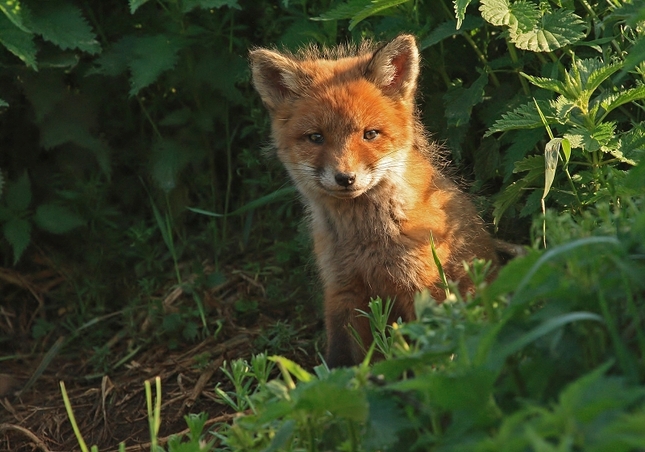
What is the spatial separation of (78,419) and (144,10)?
8.39 ft

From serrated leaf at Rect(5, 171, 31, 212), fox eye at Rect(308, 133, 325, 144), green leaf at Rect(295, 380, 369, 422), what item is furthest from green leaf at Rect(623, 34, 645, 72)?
serrated leaf at Rect(5, 171, 31, 212)

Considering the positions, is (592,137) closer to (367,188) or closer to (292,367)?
(367,188)

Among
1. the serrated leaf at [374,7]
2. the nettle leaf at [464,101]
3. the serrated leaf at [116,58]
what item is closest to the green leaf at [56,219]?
the serrated leaf at [116,58]

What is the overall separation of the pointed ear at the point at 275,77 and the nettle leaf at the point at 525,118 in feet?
3.31

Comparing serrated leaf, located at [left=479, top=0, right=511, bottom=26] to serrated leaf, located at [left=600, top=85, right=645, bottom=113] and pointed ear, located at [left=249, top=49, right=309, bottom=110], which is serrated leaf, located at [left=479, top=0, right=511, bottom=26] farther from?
pointed ear, located at [left=249, top=49, right=309, bottom=110]

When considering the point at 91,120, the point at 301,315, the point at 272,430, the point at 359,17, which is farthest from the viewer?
the point at 91,120

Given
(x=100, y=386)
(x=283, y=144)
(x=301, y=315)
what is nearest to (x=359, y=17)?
(x=283, y=144)

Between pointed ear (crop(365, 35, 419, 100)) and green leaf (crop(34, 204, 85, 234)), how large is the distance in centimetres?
223

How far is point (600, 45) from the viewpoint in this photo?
4191 mm

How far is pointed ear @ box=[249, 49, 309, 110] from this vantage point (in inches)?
167

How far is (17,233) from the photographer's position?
517 centimetres

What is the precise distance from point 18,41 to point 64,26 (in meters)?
0.35

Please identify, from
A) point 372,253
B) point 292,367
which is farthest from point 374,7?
point 292,367

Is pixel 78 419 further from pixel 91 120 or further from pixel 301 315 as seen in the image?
pixel 91 120
